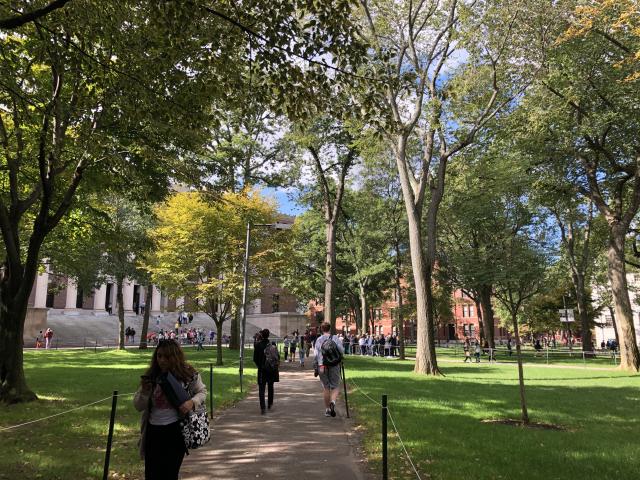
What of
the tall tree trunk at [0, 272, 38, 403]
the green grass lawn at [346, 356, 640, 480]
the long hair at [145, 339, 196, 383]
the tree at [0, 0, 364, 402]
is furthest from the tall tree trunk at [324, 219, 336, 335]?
the long hair at [145, 339, 196, 383]

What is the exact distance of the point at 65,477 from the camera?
589 centimetres

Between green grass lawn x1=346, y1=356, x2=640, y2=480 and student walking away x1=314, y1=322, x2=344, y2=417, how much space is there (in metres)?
0.66

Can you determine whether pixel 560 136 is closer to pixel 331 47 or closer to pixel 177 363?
pixel 331 47

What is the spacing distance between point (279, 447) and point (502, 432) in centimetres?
367

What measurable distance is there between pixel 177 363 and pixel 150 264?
2162 cm

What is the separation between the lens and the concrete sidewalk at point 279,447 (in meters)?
6.05

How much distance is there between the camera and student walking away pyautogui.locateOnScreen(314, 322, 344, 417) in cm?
1000

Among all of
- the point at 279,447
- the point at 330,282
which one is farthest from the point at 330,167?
the point at 279,447

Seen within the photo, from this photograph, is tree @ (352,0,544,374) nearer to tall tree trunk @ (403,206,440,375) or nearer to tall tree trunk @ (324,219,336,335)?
tall tree trunk @ (403,206,440,375)

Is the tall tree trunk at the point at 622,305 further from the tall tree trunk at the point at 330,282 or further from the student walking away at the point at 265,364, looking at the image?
the student walking away at the point at 265,364

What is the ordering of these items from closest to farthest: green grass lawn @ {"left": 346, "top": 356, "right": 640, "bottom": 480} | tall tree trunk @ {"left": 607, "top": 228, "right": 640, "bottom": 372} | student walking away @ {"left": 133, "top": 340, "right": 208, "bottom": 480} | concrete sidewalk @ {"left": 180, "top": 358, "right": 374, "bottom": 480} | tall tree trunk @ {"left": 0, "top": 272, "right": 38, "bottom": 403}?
student walking away @ {"left": 133, "top": 340, "right": 208, "bottom": 480} < concrete sidewalk @ {"left": 180, "top": 358, "right": 374, "bottom": 480} < green grass lawn @ {"left": 346, "top": 356, "right": 640, "bottom": 480} < tall tree trunk @ {"left": 0, "top": 272, "right": 38, "bottom": 403} < tall tree trunk @ {"left": 607, "top": 228, "right": 640, "bottom": 372}

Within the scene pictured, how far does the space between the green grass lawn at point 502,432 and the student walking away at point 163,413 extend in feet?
9.21

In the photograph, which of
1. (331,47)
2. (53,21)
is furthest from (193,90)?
(331,47)

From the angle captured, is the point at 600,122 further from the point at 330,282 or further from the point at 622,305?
the point at 330,282
